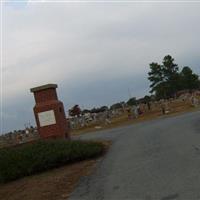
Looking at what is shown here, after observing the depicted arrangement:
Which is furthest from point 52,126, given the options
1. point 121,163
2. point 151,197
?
point 151,197

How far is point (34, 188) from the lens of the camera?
41.8 ft

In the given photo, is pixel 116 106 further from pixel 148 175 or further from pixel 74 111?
pixel 148 175

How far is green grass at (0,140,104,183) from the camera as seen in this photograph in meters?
15.0

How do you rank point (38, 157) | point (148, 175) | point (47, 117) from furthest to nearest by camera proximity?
point (47, 117) → point (38, 157) → point (148, 175)

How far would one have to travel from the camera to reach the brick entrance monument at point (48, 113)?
67.7 feet

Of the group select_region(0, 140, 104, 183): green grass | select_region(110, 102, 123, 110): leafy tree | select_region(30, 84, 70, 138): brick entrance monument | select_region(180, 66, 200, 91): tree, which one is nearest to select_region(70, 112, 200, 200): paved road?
select_region(0, 140, 104, 183): green grass

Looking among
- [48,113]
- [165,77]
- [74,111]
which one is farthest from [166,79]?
[48,113]

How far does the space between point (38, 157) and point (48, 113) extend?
5.60 metres

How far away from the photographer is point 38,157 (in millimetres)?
15195

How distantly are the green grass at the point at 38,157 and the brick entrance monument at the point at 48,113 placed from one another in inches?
170

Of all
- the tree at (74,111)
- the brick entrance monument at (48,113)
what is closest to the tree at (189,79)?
the tree at (74,111)

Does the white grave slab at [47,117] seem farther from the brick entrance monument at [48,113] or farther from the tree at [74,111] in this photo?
the tree at [74,111]

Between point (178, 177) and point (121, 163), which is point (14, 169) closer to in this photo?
point (121, 163)

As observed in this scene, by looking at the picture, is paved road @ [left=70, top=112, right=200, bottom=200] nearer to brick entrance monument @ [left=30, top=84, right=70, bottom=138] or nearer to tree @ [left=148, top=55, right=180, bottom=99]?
brick entrance monument @ [left=30, top=84, right=70, bottom=138]
